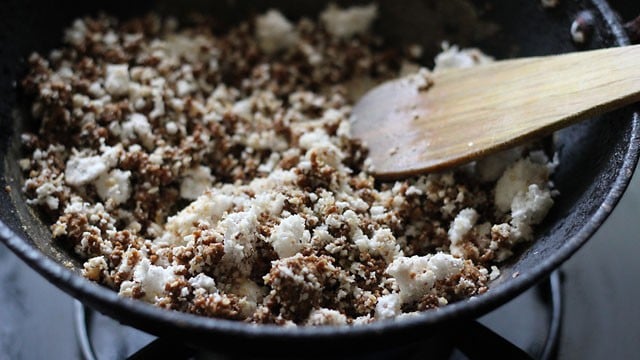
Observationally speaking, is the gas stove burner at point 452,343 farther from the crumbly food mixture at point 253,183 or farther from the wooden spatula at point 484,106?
the wooden spatula at point 484,106

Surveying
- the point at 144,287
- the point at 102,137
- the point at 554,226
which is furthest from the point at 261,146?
the point at 554,226

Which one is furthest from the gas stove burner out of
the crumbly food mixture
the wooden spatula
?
the wooden spatula

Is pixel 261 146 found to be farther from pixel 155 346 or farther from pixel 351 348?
pixel 351 348

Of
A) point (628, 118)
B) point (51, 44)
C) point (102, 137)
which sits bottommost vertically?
point (628, 118)

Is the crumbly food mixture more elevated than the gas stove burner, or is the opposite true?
the crumbly food mixture

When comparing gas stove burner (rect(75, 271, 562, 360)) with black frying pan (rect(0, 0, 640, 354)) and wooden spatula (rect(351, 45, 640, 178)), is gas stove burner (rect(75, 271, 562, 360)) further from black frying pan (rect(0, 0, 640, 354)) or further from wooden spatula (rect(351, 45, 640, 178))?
wooden spatula (rect(351, 45, 640, 178))

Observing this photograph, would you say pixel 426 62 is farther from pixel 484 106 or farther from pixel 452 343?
pixel 452 343
